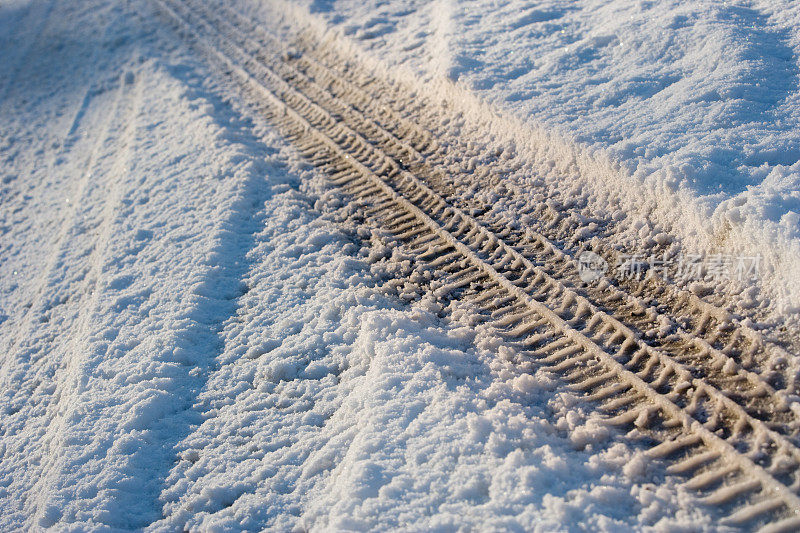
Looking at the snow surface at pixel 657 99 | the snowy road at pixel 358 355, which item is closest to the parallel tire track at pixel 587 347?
the snowy road at pixel 358 355

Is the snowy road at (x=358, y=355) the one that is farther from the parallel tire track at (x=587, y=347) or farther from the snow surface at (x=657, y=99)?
the snow surface at (x=657, y=99)

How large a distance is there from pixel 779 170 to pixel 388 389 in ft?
11.0

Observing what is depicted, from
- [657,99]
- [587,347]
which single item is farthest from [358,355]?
[657,99]

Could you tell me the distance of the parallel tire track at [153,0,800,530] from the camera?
304cm

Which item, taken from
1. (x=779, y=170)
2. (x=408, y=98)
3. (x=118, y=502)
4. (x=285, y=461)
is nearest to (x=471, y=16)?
(x=408, y=98)

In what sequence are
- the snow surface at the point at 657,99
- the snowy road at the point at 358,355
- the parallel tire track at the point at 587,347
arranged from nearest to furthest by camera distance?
the parallel tire track at the point at 587,347 < the snowy road at the point at 358,355 < the snow surface at the point at 657,99

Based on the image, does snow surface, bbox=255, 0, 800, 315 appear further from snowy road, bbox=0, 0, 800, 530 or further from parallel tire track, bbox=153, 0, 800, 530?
parallel tire track, bbox=153, 0, 800, 530

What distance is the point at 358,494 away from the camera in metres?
3.34

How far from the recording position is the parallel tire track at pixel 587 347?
3041 millimetres

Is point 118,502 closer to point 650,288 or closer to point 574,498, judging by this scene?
point 574,498

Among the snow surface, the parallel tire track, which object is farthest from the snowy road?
the snow surface

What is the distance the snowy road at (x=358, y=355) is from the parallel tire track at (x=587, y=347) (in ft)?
0.05

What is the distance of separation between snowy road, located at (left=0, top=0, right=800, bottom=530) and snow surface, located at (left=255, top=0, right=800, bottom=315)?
0.41 meters

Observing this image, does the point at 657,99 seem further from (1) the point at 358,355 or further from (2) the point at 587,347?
(1) the point at 358,355
